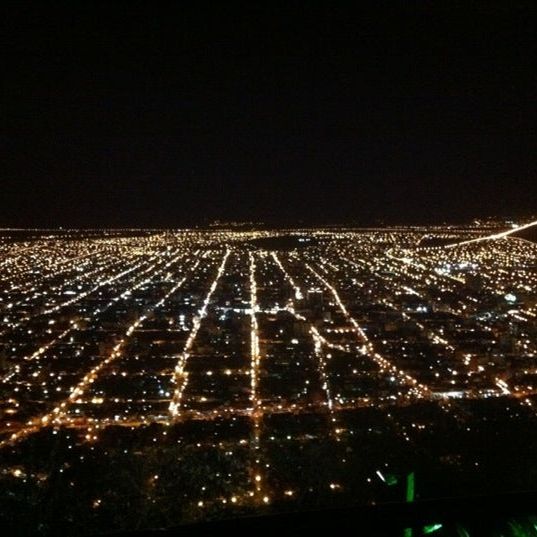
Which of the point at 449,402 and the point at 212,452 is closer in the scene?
the point at 212,452

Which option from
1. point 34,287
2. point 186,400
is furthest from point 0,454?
point 34,287

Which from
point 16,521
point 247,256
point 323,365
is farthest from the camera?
point 247,256

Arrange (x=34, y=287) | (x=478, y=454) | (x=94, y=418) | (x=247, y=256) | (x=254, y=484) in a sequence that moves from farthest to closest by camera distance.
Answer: (x=247, y=256)
(x=34, y=287)
(x=94, y=418)
(x=478, y=454)
(x=254, y=484)

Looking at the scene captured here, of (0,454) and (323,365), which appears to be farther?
(323,365)

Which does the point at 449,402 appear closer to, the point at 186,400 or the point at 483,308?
the point at 186,400

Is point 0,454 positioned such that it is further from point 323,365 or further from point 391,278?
point 391,278

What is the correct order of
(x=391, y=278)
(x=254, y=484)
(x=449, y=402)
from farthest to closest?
(x=391, y=278) → (x=449, y=402) → (x=254, y=484)

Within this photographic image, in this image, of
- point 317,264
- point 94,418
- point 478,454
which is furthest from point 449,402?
point 317,264
